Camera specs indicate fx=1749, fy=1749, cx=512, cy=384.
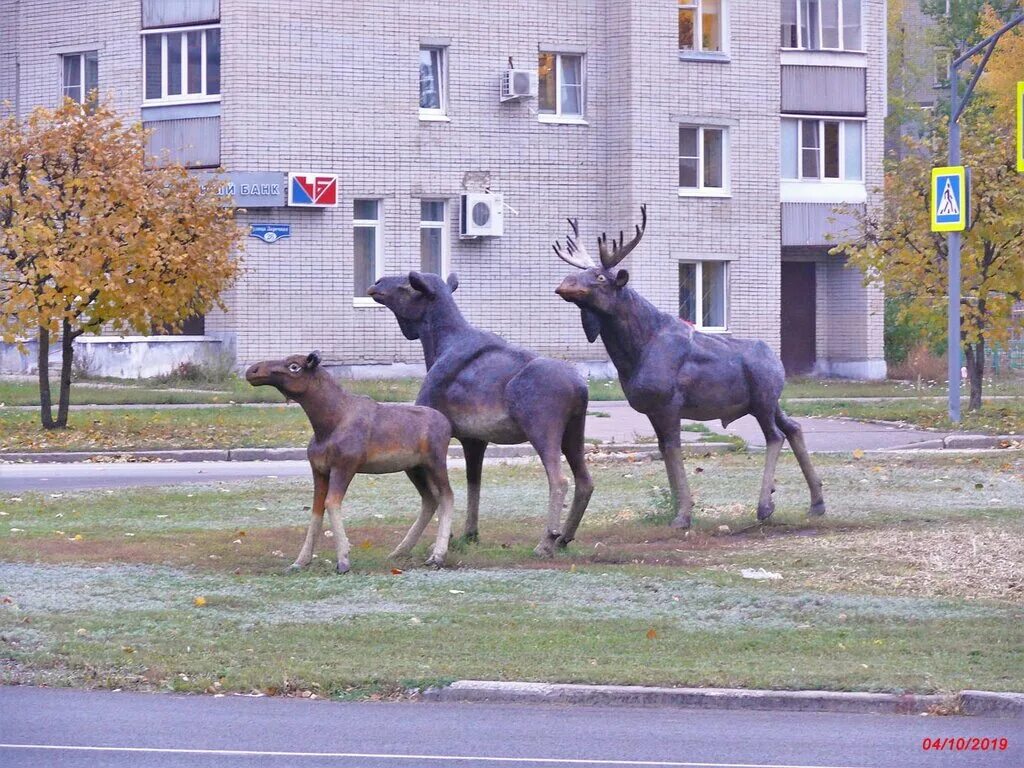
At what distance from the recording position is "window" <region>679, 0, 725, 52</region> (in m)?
39.0

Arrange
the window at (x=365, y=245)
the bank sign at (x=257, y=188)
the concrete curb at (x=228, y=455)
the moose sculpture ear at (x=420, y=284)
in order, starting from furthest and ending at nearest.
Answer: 1. the window at (x=365, y=245)
2. the bank sign at (x=257, y=188)
3. the concrete curb at (x=228, y=455)
4. the moose sculpture ear at (x=420, y=284)

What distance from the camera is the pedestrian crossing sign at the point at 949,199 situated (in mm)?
25188

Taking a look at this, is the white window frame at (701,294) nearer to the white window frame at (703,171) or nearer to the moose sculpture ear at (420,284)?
the white window frame at (703,171)

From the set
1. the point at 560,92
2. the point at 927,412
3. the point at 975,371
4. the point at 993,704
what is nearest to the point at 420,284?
the point at 993,704

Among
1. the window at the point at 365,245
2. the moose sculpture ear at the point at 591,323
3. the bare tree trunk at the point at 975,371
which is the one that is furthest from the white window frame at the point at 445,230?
the moose sculpture ear at the point at 591,323

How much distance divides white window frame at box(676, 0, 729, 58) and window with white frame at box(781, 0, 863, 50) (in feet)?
7.43

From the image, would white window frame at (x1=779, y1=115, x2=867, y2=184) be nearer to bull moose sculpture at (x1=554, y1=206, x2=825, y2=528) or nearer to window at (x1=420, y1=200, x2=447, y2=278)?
window at (x1=420, y1=200, x2=447, y2=278)

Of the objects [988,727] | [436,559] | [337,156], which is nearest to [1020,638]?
[988,727]

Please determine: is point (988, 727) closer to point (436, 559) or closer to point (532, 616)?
point (532, 616)

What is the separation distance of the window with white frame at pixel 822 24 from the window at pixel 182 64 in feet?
44.9

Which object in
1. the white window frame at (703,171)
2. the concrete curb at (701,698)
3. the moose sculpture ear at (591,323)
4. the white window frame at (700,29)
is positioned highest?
the white window frame at (700,29)

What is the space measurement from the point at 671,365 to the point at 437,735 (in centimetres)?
641

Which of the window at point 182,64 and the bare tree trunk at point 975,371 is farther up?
the window at point 182,64
